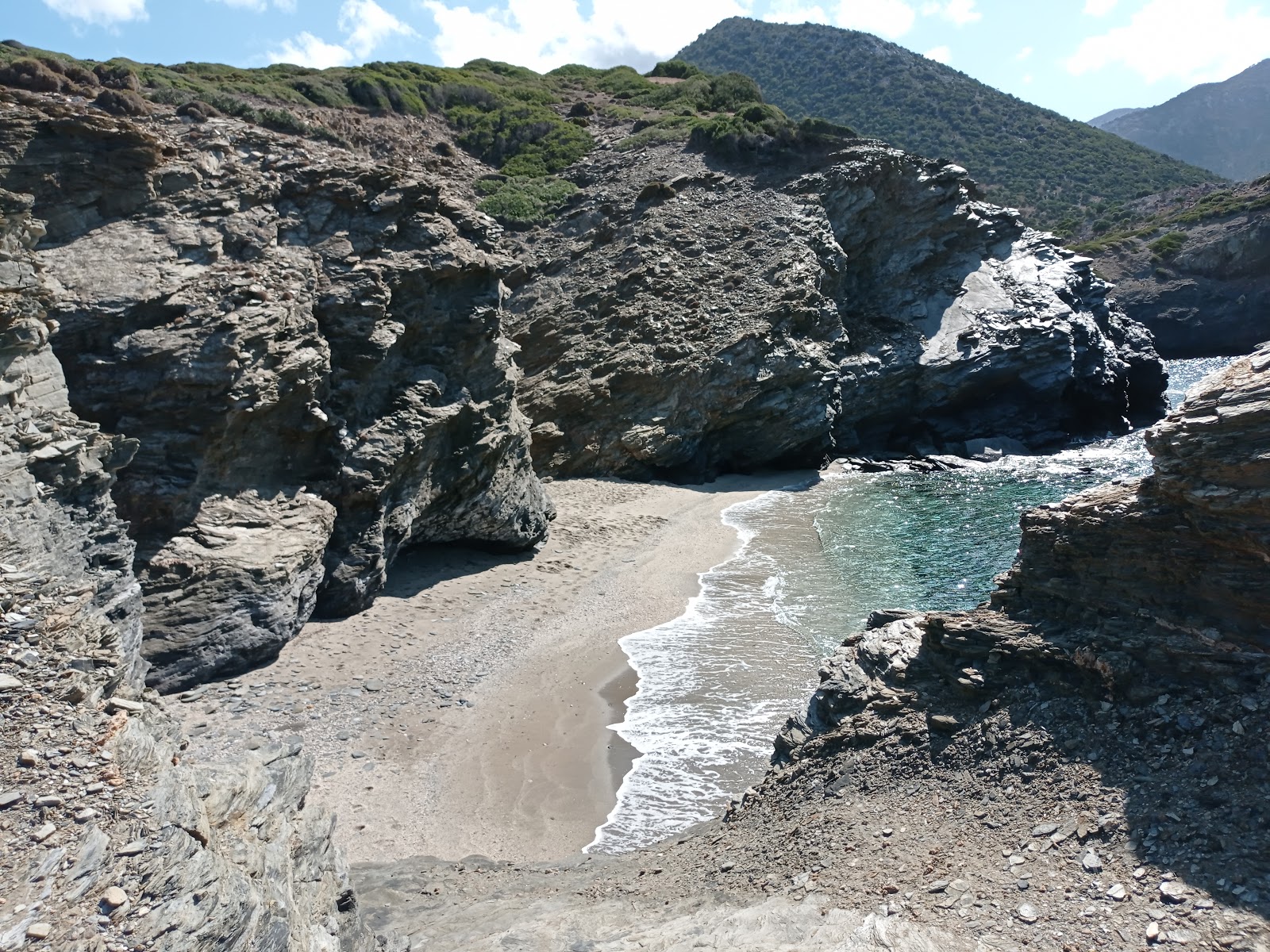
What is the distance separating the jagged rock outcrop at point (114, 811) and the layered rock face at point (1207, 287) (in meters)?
68.2

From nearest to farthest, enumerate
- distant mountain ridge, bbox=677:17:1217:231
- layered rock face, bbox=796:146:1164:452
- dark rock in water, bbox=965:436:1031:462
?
1. dark rock in water, bbox=965:436:1031:462
2. layered rock face, bbox=796:146:1164:452
3. distant mountain ridge, bbox=677:17:1217:231

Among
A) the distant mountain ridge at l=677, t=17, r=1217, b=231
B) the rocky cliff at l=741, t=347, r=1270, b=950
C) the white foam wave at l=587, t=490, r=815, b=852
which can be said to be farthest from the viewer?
the distant mountain ridge at l=677, t=17, r=1217, b=231

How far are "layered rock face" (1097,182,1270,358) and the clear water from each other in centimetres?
3555

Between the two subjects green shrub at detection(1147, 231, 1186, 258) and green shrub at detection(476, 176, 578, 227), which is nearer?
green shrub at detection(476, 176, 578, 227)

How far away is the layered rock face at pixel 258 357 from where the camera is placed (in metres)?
12.5

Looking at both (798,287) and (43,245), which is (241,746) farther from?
(798,287)

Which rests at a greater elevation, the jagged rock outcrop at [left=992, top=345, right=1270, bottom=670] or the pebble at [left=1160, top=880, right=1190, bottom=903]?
the jagged rock outcrop at [left=992, top=345, right=1270, bottom=670]

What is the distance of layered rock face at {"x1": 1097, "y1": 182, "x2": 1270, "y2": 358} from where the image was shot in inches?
2234

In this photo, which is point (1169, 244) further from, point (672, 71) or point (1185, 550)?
point (1185, 550)

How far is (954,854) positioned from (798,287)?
28.5 metres

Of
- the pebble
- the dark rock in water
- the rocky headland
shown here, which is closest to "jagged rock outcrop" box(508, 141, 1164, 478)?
the rocky headland

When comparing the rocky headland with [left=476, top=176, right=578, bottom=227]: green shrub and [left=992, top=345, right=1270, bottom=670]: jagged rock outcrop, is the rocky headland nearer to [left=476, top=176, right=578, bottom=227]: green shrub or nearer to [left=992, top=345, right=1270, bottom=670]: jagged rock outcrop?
[left=992, top=345, right=1270, bottom=670]: jagged rock outcrop

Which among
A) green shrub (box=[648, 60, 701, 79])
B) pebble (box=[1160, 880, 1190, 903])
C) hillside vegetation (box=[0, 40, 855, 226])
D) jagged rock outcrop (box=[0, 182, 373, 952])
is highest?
green shrub (box=[648, 60, 701, 79])

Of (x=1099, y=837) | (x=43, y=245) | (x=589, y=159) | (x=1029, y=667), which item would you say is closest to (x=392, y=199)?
(x=43, y=245)
